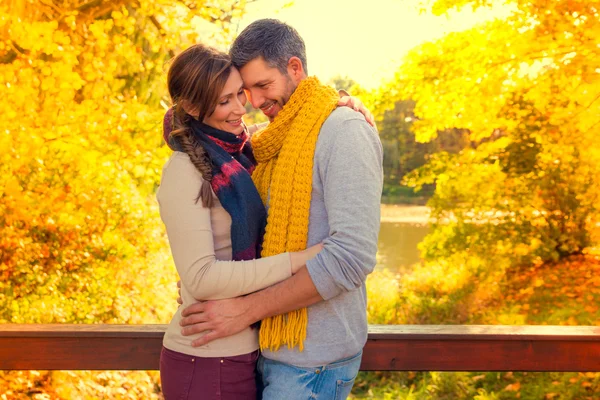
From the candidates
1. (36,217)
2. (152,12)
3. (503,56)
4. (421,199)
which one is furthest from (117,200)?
(421,199)

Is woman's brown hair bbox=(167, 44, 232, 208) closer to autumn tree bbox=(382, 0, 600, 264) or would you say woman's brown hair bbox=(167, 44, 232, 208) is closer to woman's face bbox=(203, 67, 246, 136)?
woman's face bbox=(203, 67, 246, 136)

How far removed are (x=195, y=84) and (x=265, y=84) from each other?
210mm

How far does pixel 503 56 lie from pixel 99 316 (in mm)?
5018

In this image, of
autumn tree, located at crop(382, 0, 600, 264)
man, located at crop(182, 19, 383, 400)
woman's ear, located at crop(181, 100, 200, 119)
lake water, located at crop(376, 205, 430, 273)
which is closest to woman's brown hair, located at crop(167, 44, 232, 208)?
woman's ear, located at crop(181, 100, 200, 119)

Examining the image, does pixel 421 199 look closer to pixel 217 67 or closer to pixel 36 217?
pixel 36 217

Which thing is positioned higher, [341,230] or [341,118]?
[341,118]

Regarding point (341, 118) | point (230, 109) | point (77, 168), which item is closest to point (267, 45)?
point (230, 109)

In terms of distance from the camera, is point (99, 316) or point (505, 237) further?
point (505, 237)

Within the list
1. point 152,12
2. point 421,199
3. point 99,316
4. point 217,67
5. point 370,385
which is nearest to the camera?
point 217,67

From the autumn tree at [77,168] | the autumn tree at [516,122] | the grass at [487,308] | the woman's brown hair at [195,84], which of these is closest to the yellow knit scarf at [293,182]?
the woman's brown hair at [195,84]

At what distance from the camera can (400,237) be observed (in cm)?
1922

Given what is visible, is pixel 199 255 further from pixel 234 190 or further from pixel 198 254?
pixel 234 190

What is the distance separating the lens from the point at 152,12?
6461 millimetres

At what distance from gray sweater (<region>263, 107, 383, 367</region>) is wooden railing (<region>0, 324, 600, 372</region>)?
0.47 meters
